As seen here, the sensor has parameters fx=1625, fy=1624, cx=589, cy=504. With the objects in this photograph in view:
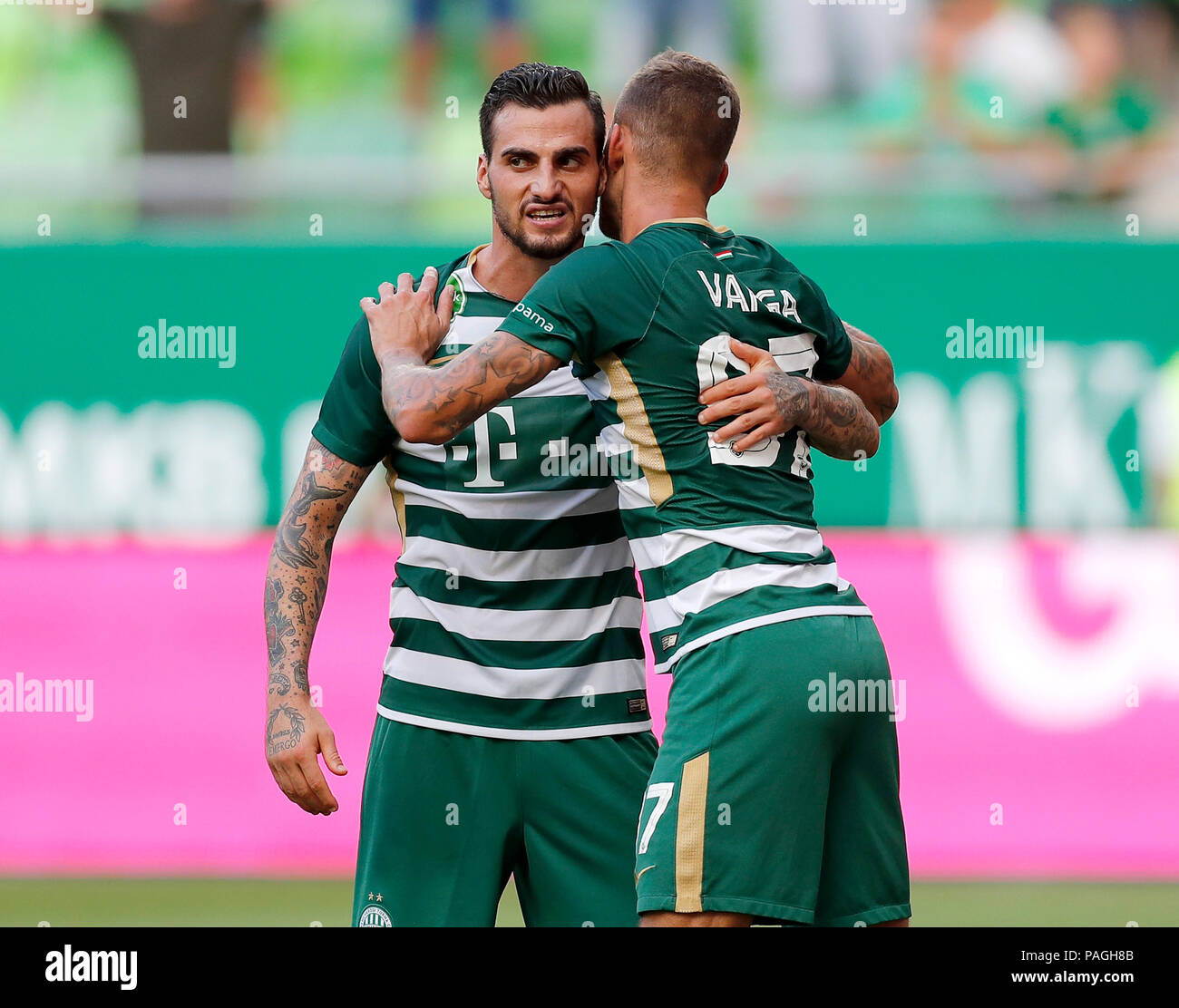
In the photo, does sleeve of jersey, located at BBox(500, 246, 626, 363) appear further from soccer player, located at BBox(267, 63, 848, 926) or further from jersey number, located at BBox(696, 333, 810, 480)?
soccer player, located at BBox(267, 63, 848, 926)

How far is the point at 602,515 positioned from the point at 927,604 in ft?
11.9

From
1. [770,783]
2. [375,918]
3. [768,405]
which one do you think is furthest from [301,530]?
[770,783]

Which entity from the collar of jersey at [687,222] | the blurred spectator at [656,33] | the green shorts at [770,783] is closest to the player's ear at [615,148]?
the collar of jersey at [687,222]

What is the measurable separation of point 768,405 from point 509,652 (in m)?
0.87

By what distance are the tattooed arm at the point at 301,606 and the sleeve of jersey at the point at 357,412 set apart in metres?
0.03

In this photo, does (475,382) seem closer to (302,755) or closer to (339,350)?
(302,755)

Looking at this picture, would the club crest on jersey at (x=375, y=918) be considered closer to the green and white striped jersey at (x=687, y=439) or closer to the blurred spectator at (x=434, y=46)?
the green and white striped jersey at (x=687, y=439)

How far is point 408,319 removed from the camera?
138 inches

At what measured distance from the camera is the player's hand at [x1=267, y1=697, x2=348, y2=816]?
3.44 m

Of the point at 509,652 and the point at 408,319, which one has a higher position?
the point at 408,319

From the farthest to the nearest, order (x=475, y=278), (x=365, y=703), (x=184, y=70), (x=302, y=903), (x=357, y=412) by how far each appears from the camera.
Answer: (x=184, y=70), (x=365, y=703), (x=302, y=903), (x=475, y=278), (x=357, y=412)

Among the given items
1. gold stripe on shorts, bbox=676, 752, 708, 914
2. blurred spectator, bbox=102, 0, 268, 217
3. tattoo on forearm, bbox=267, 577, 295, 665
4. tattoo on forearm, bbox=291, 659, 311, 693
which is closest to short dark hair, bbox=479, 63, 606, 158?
tattoo on forearm, bbox=267, 577, 295, 665
